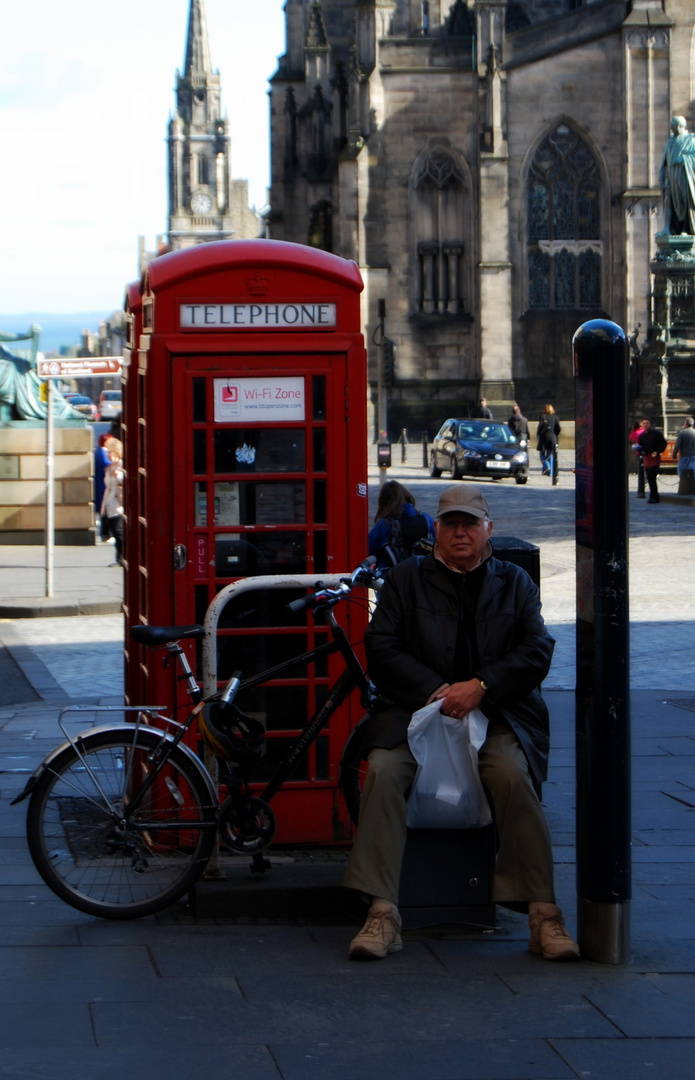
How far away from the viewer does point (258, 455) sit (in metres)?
5.96

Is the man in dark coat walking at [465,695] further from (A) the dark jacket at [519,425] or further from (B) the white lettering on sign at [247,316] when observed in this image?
(A) the dark jacket at [519,425]

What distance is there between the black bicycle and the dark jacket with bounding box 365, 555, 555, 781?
9.6 inches

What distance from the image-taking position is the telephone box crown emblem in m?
Answer: 5.96

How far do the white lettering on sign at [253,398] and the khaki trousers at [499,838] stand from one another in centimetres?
154

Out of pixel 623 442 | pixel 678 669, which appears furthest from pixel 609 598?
pixel 678 669

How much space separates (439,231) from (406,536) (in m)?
41.6

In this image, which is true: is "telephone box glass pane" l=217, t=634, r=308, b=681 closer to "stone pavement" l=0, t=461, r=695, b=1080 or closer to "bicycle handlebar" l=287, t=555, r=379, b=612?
"bicycle handlebar" l=287, t=555, r=379, b=612

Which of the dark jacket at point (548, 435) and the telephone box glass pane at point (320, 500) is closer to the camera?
the telephone box glass pane at point (320, 500)

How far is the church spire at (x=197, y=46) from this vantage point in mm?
142000

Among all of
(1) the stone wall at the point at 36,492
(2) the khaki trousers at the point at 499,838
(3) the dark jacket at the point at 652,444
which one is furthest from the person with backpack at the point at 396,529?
(3) the dark jacket at the point at 652,444

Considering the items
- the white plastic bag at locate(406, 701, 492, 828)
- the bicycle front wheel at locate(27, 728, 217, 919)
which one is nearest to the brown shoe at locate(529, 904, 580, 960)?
the white plastic bag at locate(406, 701, 492, 828)

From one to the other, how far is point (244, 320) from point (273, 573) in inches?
39.3

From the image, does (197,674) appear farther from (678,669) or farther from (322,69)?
(322,69)

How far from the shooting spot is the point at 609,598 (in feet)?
16.1
